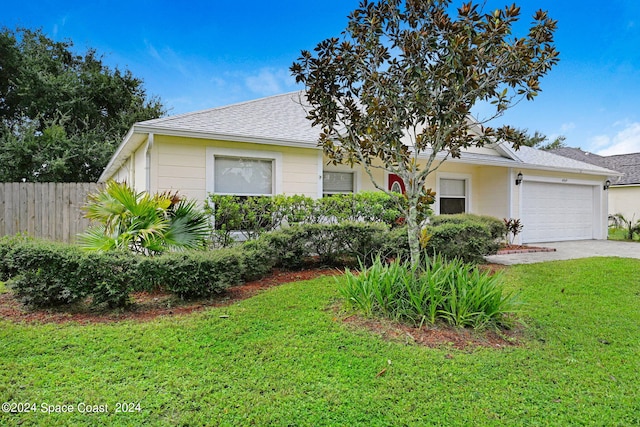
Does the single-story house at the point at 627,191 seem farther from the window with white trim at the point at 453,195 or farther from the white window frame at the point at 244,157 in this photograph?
the white window frame at the point at 244,157

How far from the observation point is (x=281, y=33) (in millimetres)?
11555

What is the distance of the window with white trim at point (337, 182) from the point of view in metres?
10.1

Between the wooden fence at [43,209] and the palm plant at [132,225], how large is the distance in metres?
4.14

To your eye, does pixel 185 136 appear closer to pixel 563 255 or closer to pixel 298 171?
pixel 298 171

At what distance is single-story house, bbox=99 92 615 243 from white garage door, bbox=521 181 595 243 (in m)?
0.04

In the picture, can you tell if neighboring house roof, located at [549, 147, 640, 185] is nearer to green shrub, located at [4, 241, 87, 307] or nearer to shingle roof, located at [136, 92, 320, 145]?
shingle roof, located at [136, 92, 320, 145]

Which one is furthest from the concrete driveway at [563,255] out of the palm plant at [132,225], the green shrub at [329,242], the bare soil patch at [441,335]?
the palm plant at [132,225]

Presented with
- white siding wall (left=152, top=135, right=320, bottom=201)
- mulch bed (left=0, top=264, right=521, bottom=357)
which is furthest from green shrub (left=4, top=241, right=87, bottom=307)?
white siding wall (left=152, top=135, right=320, bottom=201)

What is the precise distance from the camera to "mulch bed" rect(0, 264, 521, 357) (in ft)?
12.0

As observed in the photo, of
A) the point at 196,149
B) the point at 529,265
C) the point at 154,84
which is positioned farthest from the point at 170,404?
the point at 154,84

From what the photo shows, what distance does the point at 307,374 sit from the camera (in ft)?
9.62

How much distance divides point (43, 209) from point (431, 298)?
990 cm

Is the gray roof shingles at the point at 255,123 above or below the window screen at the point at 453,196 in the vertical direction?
above

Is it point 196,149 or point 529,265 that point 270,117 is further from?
point 529,265
